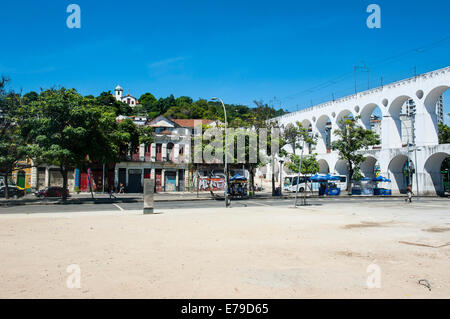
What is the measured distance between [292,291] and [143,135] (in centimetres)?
4382

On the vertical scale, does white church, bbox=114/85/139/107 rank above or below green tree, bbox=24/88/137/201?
above

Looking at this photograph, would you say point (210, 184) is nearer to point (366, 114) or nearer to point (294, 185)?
point (294, 185)

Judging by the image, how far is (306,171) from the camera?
4394 cm

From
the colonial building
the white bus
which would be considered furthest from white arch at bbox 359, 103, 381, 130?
the colonial building

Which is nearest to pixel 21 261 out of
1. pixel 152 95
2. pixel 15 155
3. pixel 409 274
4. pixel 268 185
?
pixel 409 274

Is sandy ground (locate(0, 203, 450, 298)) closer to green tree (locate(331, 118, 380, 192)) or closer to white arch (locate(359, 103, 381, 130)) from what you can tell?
green tree (locate(331, 118, 380, 192))

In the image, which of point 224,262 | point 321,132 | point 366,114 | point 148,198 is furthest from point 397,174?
point 224,262

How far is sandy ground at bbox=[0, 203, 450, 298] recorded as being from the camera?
5.59 metres

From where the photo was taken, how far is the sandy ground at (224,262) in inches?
220

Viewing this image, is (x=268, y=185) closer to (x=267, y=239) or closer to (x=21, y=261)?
(x=267, y=239)

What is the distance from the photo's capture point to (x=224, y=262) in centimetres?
759

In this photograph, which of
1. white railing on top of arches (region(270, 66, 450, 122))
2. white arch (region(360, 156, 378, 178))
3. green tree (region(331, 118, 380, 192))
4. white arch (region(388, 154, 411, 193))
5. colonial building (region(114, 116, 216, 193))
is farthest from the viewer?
white arch (region(360, 156, 378, 178))

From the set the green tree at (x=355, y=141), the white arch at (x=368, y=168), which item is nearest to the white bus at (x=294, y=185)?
the green tree at (x=355, y=141)

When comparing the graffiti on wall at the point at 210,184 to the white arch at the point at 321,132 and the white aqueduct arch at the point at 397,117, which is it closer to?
the white aqueduct arch at the point at 397,117
